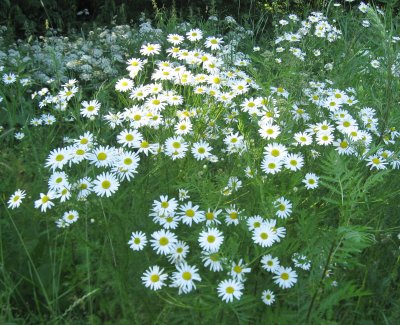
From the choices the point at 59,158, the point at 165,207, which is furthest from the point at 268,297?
the point at 59,158

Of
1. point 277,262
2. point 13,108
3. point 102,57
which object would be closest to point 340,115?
point 277,262

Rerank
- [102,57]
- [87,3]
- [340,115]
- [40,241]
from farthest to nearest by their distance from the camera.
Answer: [87,3]
[102,57]
[340,115]
[40,241]

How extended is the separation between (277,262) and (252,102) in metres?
1.07

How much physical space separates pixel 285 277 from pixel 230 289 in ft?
0.95

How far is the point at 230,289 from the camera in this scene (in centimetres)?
158

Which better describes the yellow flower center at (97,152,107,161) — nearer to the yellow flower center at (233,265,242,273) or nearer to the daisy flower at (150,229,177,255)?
the daisy flower at (150,229,177,255)

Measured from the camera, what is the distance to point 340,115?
98.4 inches

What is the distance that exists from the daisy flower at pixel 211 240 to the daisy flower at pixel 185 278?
0.09m

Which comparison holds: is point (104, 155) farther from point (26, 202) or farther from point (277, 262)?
point (277, 262)

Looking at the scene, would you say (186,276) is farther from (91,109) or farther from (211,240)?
(91,109)

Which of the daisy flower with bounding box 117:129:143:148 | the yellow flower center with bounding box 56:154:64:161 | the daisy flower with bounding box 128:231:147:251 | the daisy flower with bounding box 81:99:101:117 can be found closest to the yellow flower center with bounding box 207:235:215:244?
the daisy flower with bounding box 128:231:147:251

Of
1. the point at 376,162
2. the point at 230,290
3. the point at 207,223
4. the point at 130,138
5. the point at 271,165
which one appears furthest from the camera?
the point at 376,162

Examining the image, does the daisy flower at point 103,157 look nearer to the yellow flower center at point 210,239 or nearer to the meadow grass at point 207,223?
the meadow grass at point 207,223

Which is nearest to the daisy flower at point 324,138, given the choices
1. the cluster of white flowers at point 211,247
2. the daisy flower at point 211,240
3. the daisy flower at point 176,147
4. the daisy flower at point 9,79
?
the cluster of white flowers at point 211,247
